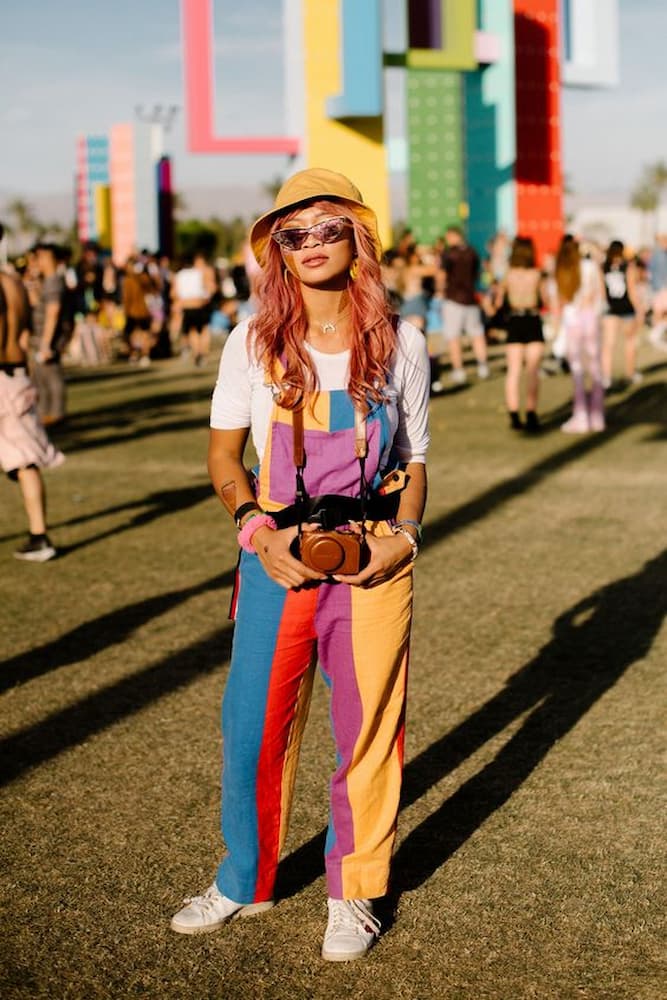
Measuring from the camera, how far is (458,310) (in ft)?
58.0

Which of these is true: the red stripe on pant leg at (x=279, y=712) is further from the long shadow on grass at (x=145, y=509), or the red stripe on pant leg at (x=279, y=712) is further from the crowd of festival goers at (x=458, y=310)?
the long shadow on grass at (x=145, y=509)

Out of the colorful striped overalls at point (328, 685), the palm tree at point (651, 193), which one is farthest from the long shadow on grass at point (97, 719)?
the palm tree at point (651, 193)

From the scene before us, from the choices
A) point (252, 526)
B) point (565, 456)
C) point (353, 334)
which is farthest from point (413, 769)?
point (565, 456)

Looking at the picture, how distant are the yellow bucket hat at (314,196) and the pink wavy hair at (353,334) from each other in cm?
2

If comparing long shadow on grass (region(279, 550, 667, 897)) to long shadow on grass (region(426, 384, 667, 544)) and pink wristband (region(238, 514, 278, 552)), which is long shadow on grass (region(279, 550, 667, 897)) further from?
long shadow on grass (region(426, 384, 667, 544))

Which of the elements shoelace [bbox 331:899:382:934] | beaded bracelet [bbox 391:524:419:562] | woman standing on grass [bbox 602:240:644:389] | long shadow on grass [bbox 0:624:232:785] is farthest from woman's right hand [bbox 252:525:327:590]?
woman standing on grass [bbox 602:240:644:389]

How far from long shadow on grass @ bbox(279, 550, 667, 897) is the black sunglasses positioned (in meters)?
1.72

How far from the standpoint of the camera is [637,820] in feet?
13.5

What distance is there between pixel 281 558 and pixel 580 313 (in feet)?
33.4

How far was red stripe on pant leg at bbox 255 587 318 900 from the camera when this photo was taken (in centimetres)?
319

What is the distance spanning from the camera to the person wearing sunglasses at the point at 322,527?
3.07 metres

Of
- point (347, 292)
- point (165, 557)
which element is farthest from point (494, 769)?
point (165, 557)

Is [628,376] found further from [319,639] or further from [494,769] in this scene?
[319,639]

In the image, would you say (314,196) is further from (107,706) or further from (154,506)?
(154,506)
